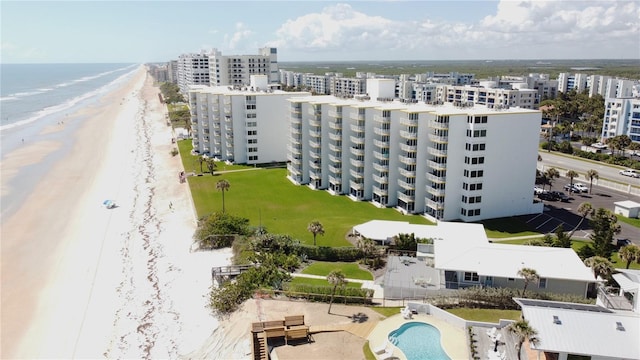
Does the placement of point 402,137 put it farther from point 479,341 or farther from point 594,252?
point 479,341

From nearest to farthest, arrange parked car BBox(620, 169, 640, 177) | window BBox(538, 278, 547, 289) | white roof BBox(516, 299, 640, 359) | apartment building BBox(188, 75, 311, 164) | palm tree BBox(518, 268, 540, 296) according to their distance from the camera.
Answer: white roof BBox(516, 299, 640, 359), palm tree BBox(518, 268, 540, 296), window BBox(538, 278, 547, 289), parked car BBox(620, 169, 640, 177), apartment building BBox(188, 75, 311, 164)

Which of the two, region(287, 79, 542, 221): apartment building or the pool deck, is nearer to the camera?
the pool deck

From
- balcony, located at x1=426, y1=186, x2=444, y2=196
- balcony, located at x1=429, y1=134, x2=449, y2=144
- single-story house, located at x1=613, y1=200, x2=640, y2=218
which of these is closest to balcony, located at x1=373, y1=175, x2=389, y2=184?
balcony, located at x1=426, y1=186, x2=444, y2=196

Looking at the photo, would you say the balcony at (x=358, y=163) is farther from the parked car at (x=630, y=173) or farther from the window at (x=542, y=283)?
the parked car at (x=630, y=173)

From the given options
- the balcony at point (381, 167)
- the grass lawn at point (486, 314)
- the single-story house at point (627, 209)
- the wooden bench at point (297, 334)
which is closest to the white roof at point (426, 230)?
the grass lawn at point (486, 314)

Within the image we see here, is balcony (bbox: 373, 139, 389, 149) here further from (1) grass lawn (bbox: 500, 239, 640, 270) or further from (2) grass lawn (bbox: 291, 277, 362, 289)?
(2) grass lawn (bbox: 291, 277, 362, 289)

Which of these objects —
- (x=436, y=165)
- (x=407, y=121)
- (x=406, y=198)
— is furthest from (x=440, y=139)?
(x=406, y=198)

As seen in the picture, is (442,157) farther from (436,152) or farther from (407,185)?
(407,185)

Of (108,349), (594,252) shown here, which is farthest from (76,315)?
(594,252)
